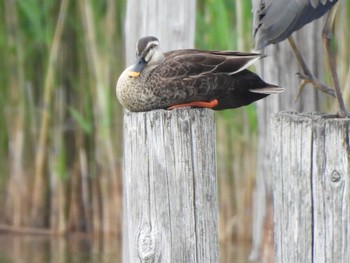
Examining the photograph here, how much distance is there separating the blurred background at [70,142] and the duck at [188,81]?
3530 millimetres

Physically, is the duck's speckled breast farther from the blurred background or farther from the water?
the water

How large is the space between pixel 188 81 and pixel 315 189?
1.16 m

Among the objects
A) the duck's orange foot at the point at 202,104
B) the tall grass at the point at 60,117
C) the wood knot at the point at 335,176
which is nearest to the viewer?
the wood knot at the point at 335,176

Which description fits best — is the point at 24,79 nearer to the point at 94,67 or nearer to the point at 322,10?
the point at 94,67

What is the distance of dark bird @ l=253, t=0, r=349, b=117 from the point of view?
445cm

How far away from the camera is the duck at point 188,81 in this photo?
4.21 meters

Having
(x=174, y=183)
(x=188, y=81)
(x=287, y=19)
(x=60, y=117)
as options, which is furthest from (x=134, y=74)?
(x=60, y=117)

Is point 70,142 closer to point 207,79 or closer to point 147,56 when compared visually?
point 147,56

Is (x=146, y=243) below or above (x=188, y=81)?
below

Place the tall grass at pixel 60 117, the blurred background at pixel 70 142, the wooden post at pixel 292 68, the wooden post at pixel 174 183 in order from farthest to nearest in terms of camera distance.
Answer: the tall grass at pixel 60 117 < the blurred background at pixel 70 142 < the wooden post at pixel 292 68 < the wooden post at pixel 174 183

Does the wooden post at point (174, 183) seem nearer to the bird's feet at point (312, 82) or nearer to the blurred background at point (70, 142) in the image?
the bird's feet at point (312, 82)

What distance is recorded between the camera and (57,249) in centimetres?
869

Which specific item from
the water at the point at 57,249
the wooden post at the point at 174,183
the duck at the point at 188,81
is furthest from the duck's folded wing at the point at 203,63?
the water at the point at 57,249

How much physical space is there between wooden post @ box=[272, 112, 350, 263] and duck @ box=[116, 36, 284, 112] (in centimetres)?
95
